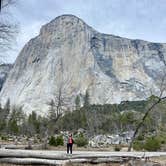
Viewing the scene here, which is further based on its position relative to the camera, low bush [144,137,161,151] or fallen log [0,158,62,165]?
low bush [144,137,161,151]

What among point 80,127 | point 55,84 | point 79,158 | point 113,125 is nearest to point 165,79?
point 79,158

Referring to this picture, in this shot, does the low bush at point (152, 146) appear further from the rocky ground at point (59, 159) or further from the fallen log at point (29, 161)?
the fallen log at point (29, 161)

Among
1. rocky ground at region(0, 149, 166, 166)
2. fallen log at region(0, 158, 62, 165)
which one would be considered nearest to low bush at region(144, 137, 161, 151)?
rocky ground at region(0, 149, 166, 166)

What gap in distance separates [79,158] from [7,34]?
625cm

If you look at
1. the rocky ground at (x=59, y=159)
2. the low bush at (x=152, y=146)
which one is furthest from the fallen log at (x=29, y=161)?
the low bush at (x=152, y=146)

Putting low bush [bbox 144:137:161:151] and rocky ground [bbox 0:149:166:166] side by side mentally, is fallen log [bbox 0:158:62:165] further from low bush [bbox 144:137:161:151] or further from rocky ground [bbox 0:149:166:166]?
low bush [bbox 144:137:161:151]

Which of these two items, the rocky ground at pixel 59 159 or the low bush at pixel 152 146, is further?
the low bush at pixel 152 146

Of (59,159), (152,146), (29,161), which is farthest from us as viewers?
(152,146)

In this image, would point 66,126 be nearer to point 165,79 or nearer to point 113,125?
point 113,125

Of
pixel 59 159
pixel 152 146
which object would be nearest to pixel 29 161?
pixel 59 159

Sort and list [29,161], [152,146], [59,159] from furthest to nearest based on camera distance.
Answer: [152,146], [59,159], [29,161]

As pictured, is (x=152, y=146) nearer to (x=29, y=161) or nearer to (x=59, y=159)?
(x=59, y=159)

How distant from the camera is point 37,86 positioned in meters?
193

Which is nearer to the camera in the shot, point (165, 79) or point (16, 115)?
point (165, 79)
